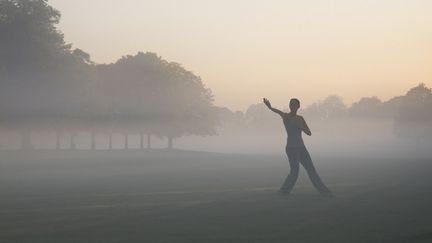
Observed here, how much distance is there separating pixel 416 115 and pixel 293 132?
91.9m

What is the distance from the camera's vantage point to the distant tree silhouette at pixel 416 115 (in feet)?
330

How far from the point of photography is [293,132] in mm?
15570

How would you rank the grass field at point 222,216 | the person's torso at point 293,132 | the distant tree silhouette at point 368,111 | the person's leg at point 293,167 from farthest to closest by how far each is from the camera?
the distant tree silhouette at point 368,111, the person's torso at point 293,132, the person's leg at point 293,167, the grass field at point 222,216

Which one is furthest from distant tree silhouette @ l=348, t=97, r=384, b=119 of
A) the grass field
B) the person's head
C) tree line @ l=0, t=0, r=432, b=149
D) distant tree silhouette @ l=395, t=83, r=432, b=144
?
the person's head

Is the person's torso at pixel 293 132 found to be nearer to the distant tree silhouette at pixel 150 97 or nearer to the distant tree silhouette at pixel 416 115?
the distant tree silhouette at pixel 150 97

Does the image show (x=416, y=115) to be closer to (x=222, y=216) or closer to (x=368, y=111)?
(x=368, y=111)

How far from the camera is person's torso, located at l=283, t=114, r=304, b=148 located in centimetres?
1553

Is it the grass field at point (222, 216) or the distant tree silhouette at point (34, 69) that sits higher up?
the distant tree silhouette at point (34, 69)

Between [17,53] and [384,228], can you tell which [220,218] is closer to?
[384,228]

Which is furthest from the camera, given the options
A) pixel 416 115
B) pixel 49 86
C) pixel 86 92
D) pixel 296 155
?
pixel 416 115

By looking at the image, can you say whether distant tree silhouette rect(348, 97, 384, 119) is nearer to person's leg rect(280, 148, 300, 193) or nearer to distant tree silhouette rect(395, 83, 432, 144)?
distant tree silhouette rect(395, 83, 432, 144)

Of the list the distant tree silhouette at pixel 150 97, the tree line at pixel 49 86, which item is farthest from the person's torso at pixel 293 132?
the distant tree silhouette at pixel 150 97

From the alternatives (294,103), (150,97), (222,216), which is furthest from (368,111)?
(222,216)

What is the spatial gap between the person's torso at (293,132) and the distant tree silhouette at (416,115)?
90.4 m
